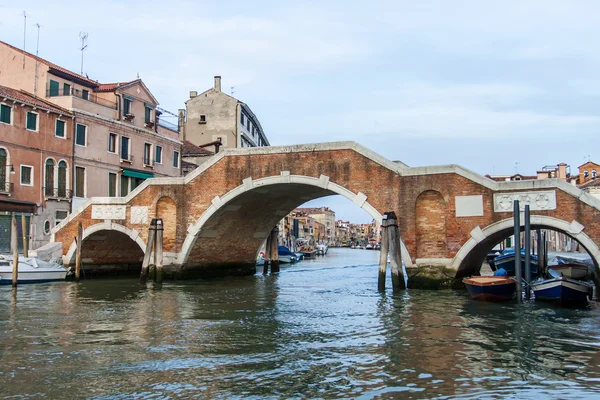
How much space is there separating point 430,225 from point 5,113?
1741 centimetres

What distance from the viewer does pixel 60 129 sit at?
88.9 feet

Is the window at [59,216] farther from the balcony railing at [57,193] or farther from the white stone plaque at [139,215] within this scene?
the white stone plaque at [139,215]

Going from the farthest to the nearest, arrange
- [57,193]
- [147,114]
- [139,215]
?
1. [147,114]
2. [57,193]
3. [139,215]

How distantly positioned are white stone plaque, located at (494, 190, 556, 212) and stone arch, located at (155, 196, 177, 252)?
37.7 ft

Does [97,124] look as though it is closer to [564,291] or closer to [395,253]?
[395,253]

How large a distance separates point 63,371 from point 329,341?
4.41 m

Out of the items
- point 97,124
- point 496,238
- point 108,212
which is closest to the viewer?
point 496,238

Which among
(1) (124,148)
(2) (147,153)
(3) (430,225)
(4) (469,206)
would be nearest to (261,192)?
(3) (430,225)

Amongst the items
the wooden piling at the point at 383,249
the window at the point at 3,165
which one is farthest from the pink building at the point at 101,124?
the wooden piling at the point at 383,249

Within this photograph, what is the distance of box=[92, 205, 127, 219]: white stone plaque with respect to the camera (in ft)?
76.1

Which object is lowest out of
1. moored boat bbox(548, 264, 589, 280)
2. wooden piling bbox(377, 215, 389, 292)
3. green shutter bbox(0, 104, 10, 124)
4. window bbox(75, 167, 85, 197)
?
moored boat bbox(548, 264, 589, 280)

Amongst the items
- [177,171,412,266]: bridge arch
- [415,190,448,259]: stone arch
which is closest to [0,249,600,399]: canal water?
[415,190,448,259]: stone arch

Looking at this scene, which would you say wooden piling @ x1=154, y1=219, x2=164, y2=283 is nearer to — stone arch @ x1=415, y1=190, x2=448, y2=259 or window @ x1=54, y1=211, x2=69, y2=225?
window @ x1=54, y1=211, x2=69, y2=225

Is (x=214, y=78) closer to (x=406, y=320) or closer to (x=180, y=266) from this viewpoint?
(x=180, y=266)
